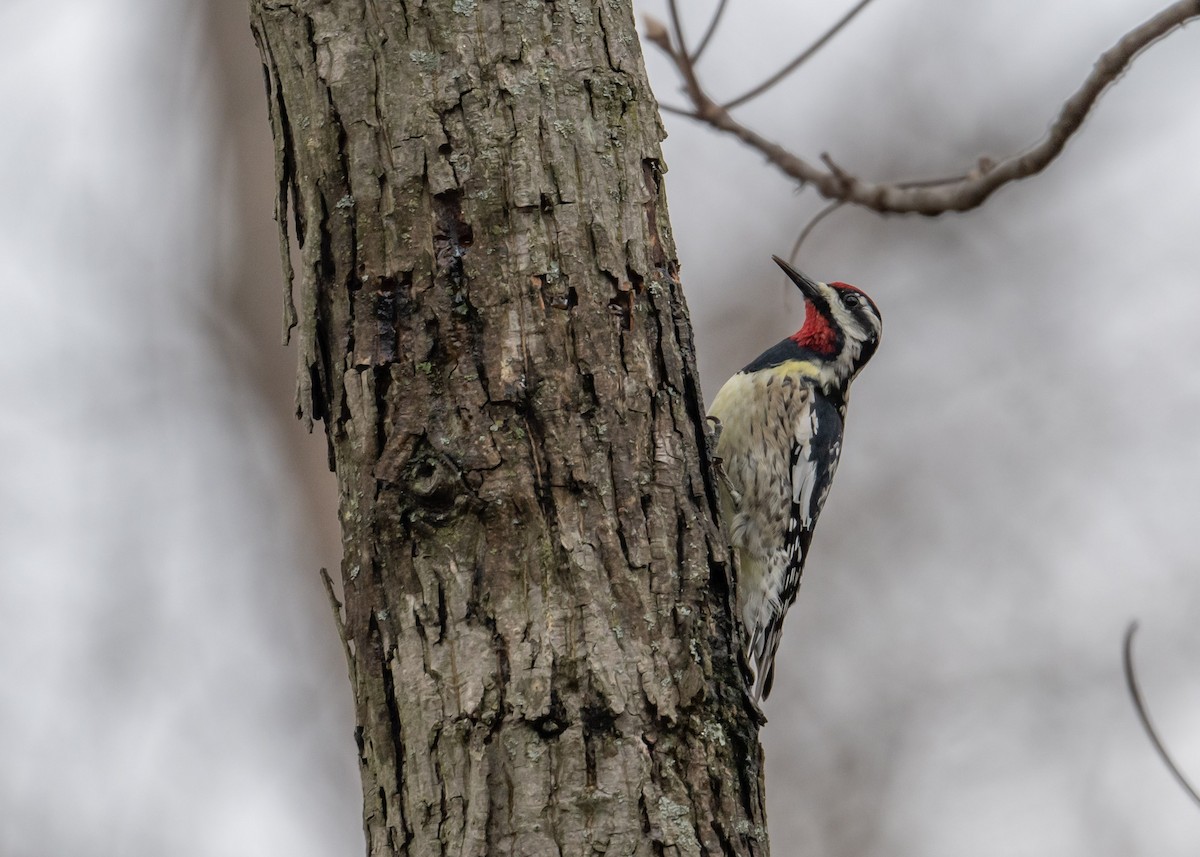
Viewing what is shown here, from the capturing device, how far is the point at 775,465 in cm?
399

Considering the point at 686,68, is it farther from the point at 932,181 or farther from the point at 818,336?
the point at 818,336

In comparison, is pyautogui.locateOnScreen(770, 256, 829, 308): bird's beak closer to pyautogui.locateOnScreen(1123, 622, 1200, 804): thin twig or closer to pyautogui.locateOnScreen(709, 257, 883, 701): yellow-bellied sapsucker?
pyautogui.locateOnScreen(709, 257, 883, 701): yellow-bellied sapsucker

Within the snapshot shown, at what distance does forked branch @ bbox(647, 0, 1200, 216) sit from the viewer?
2.57m

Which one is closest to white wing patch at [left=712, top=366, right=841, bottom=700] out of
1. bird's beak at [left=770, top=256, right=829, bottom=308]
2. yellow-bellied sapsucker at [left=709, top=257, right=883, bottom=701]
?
yellow-bellied sapsucker at [left=709, top=257, right=883, bottom=701]

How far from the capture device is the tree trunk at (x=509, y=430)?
1687 millimetres

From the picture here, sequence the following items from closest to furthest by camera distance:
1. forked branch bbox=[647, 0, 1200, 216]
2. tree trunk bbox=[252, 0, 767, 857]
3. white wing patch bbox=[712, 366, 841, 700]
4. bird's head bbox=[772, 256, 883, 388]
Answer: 1. tree trunk bbox=[252, 0, 767, 857]
2. forked branch bbox=[647, 0, 1200, 216]
3. white wing patch bbox=[712, 366, 841, 700]
4. bird's head bbox=[772, 256, 883, 388]

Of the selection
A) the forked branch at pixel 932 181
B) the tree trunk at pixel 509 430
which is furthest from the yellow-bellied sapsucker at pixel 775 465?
the tree trunk at pixel 509 430

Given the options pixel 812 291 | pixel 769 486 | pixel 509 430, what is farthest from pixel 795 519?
pixel 509 430

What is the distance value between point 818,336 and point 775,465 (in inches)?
27.1

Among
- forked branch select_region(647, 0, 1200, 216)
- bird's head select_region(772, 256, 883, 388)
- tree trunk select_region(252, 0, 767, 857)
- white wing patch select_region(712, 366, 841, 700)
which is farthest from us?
bird's head select_region(772, 256, 883, 388)

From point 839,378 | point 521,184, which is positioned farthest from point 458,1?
point 839,378

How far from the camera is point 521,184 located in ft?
6.24

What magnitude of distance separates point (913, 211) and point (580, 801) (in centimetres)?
185

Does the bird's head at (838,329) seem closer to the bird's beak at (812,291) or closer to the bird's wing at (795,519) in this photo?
the bird's beak at (812,291)
